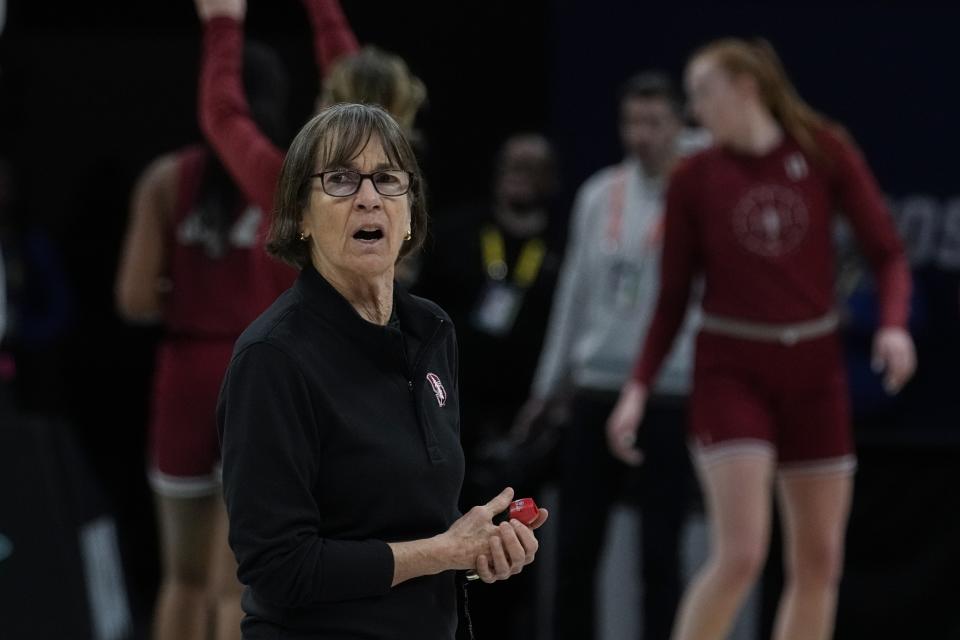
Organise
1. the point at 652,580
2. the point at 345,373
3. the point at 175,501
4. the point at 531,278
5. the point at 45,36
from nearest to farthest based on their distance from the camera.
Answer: the point at 345,373, the point at 175,501, the point at 652,580, the point at 531,278, the point at 45,36

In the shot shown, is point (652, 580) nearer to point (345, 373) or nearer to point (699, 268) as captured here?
point (699, 268)

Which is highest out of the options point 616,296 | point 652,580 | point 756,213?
point 756,213

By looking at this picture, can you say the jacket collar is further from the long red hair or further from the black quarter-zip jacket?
the long red hair

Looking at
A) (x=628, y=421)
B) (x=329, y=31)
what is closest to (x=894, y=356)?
(x=628, y=421)

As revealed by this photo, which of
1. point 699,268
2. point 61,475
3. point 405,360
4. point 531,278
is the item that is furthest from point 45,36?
point 405,360

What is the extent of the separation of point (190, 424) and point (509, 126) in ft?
7.87

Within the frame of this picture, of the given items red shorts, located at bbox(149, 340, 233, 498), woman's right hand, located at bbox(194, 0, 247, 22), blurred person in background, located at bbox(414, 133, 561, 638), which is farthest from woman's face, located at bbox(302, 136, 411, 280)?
blurred person in background, located at bbox(414, 133, 561, 638)

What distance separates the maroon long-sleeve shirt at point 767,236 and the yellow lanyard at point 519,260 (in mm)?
1339

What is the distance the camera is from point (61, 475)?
14.9 feet

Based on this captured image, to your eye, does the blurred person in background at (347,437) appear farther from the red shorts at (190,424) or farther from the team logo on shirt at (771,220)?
the team logo on shirt at (771,220)

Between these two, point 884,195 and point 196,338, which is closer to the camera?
point 196,338

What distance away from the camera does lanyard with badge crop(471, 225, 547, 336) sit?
5.86 meters

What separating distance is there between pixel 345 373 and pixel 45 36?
4.81 m

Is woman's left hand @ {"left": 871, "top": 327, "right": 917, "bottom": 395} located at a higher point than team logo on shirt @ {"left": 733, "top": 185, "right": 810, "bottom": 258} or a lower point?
lower
